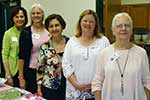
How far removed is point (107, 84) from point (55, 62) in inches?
26.3

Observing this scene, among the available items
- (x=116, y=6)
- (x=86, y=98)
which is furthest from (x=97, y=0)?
(x=86, y=98)

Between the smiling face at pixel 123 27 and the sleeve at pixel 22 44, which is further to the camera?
the sleeve at pixel 22 44

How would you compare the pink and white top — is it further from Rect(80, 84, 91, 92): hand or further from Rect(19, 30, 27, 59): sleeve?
Rect(80, 84, 91, 92): hand

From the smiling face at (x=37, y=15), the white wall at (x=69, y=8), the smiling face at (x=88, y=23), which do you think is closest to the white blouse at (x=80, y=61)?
the smiling face at (x=88, y=23)

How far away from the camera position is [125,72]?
7.04ft

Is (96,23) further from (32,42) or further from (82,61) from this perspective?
(32,42)

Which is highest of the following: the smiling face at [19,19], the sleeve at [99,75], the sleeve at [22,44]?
the smiling face at [19,19]

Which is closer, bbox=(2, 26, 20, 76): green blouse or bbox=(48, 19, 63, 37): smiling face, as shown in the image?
bbox=(48, 19, 63, 37): smiling face

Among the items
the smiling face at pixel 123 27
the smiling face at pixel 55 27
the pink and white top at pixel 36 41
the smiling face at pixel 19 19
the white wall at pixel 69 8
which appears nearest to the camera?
the smiling face at pixel 123 27

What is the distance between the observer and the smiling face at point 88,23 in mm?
2443

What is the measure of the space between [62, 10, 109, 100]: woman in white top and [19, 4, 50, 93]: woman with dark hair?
62cm

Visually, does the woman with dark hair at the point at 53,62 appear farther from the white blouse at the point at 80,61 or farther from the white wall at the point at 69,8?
the white wall at the point at 69,8

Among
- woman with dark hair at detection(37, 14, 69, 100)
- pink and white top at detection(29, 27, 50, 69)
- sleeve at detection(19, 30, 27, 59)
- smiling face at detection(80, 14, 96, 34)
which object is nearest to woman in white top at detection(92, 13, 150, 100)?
smiling face at detection(80, 14, 96, 34)

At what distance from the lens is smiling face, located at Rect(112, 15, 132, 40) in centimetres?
213
